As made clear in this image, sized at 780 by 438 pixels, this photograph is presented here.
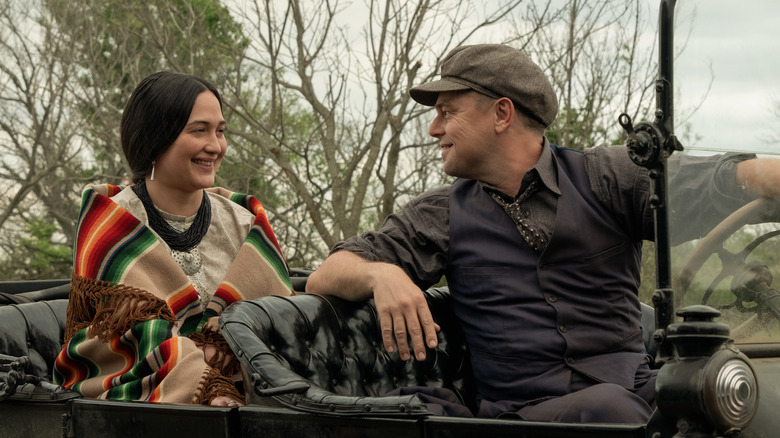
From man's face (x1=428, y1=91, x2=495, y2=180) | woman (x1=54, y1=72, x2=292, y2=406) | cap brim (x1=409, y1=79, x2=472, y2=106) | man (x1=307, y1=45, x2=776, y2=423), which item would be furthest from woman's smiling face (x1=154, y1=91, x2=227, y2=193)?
man's face (x1=428, y1=91, x2=495, y2=180)

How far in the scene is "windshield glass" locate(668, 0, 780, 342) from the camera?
187 centimetres

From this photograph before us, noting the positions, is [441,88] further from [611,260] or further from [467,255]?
[611,260]

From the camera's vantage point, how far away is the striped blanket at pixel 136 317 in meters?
2.77

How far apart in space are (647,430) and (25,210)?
13.7 meters

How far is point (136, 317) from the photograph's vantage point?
9.48ft

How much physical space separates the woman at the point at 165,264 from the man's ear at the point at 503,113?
3.14 ft

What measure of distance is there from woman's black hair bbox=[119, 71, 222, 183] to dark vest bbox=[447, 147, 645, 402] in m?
1.13

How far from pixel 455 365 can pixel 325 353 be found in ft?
1.65

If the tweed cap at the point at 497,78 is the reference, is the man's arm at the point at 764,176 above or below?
below

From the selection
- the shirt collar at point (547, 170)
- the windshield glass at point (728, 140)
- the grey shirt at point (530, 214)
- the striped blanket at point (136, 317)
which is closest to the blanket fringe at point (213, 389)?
the striped blanket at point (136, 317)

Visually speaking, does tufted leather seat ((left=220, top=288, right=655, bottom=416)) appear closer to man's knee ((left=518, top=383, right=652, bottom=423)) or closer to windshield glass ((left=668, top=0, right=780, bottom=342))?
man's knee ((left=518, top=383, right=652, bottom=423))

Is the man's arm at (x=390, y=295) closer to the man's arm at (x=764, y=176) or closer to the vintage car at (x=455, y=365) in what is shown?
the vintage car at (x=455, y=365)

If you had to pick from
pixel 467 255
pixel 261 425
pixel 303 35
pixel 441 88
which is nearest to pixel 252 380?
pixel 261 425

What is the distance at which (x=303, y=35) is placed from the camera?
8.17 m
